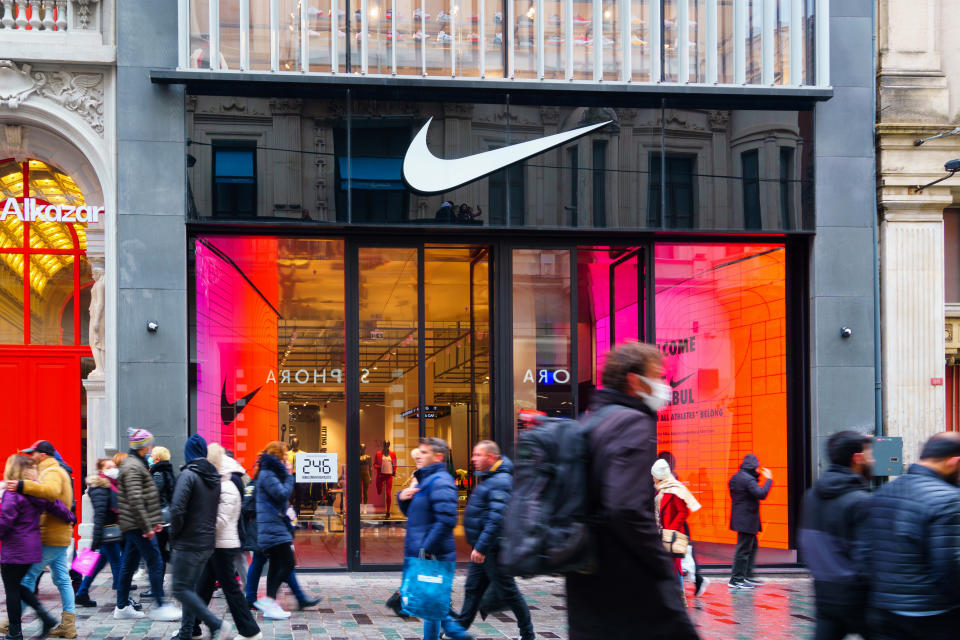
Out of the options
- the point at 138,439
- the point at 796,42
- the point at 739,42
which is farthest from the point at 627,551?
the point at 796,42

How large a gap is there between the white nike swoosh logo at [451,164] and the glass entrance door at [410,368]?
1022 millimetres

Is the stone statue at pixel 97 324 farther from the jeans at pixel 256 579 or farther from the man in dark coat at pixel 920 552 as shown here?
the man in dark coat at pixel 920 552

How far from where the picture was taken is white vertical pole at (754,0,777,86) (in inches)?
587

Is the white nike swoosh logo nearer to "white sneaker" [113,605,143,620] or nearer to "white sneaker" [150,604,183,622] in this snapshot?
"white sneaker" [150,604,183,622]

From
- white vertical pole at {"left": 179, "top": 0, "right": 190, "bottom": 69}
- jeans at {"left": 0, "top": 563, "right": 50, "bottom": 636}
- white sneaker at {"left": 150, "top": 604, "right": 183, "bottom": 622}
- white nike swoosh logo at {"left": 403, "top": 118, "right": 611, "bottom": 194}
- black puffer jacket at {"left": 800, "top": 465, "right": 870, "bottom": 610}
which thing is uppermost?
white vertical pole at {"left": 179, "top": 0, "right": 190, "bottom": 69}

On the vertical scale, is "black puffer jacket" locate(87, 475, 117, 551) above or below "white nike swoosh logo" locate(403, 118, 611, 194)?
below

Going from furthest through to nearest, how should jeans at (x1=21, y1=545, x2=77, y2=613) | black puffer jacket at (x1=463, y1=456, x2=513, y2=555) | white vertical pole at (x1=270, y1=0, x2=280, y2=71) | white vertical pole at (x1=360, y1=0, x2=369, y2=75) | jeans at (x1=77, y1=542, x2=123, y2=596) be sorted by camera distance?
white vertical pole at (x1=360, y1=0, x2=369, y2=75) → white vertical pole at (x1=270, y1=0, x2=280, y2=71) → jeans at (x1=77, y1=542, x2=123, y2=596) → jeans at (x1=21, y1=545, x2=77, y2=613) → black puffer jacket at (x1=463, y1=456, x2=513, y2=555)

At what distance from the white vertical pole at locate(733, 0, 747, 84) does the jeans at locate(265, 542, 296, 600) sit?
29.8 feet

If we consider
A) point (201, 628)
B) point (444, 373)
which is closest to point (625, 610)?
point (201, 628)

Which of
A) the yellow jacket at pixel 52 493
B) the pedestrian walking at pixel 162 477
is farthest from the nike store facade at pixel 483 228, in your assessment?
the yellow jacket at pixel 52 493

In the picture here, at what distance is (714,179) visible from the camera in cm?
1471

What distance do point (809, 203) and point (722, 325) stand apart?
85.7 inches

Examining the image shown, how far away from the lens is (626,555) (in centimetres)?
397

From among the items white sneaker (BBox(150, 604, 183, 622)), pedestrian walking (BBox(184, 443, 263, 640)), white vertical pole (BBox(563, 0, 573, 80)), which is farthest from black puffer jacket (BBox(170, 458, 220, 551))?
white vertical pole (BBox(563, 0, 573, 80))
